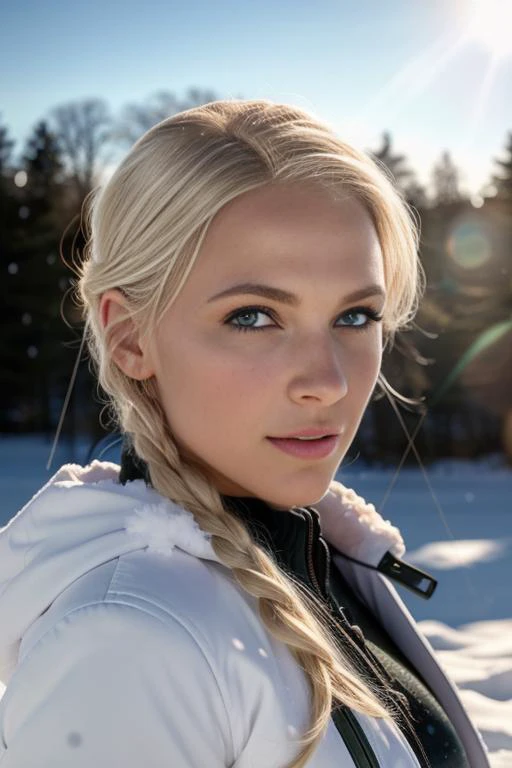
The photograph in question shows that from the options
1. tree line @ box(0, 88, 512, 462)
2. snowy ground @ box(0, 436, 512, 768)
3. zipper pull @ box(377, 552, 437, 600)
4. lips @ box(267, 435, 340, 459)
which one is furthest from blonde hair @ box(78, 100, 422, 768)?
tree line @ box(0, 88, 512, 462)

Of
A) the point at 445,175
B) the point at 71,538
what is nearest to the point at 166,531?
the point at 71,538

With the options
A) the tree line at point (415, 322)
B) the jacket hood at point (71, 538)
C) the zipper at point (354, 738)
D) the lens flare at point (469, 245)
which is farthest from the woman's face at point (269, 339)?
the lens flare at point (469, 245)

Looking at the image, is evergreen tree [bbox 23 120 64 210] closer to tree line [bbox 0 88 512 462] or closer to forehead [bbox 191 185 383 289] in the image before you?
tree line [bbox 0 88 512 462]

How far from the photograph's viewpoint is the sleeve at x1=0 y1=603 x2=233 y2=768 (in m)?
0.98

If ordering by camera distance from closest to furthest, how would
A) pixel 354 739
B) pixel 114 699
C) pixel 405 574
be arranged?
pixel 114 699, pixel 354 739, pixel 405 574

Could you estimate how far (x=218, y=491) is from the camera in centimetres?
145

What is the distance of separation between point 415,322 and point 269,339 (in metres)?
14.4

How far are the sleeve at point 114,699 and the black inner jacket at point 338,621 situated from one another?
37cm

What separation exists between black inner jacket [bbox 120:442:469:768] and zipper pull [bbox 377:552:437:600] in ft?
0.86

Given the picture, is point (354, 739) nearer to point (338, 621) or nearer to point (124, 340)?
point (338, 621)

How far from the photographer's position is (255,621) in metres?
1.18

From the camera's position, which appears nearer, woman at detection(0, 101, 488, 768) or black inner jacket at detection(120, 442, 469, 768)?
woman at detection(0, 101, 488, 768)

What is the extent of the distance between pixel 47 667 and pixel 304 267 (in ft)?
2.14

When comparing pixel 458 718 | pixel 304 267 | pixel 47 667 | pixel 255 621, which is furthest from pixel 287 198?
pixel 458 718
